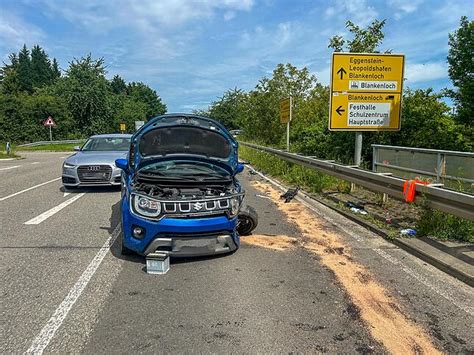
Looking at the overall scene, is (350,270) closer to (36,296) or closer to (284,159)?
(36,296)

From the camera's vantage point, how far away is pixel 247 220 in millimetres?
6027

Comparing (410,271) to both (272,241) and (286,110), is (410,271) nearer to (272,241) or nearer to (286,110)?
(272,241)

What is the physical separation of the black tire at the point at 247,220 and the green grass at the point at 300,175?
4626mm

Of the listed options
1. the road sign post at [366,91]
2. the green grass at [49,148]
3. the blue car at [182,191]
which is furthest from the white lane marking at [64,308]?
the green grass at [49,148]

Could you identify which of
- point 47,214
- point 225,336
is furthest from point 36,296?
point 47,214

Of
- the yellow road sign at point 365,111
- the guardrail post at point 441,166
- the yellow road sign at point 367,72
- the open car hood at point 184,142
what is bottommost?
the guardrail post at point 441,166

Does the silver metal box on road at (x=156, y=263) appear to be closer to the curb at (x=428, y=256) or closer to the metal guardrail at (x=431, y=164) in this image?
the curb at (x=428, y=256)

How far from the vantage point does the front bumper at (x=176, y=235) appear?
181 inches

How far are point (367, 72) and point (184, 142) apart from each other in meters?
6.06

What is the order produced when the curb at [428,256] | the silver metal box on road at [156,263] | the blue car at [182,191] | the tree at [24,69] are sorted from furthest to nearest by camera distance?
the tree at [24,69] → the blue car at [182,191] → the silver metal box on road at [156,263] → the curb at [428,256]

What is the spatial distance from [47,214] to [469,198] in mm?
7226

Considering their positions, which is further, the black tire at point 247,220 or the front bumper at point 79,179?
the front bumper at point 79,179

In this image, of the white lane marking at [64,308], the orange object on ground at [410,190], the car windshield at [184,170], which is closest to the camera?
the white lane marking at [64,308]

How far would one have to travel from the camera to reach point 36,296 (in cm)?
396
